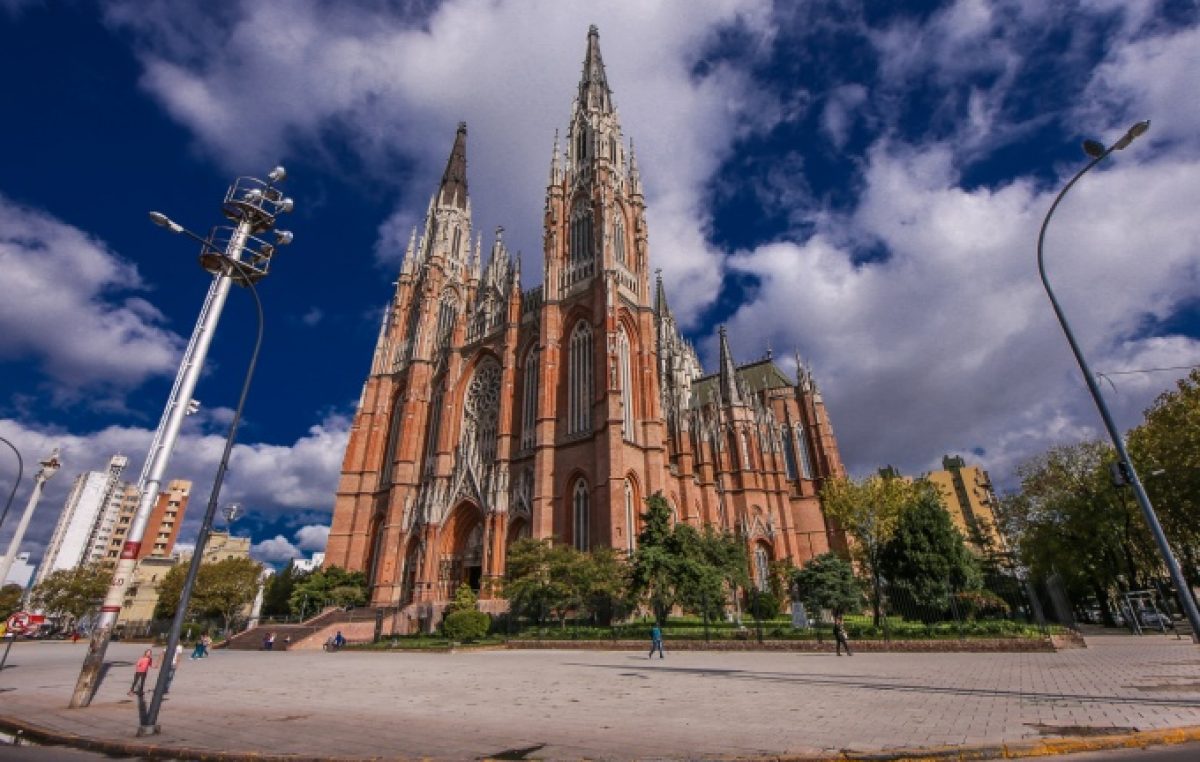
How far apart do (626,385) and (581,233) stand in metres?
13.6

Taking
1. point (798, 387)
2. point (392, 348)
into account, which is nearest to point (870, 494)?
point (798, 387)

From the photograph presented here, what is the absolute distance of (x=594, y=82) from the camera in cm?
4859

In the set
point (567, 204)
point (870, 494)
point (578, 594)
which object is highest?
point (567, 204)

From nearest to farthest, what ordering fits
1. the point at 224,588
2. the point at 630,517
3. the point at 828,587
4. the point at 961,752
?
the point at 961,752, the point at 828,587, the point at 630,517, the point at 224,588

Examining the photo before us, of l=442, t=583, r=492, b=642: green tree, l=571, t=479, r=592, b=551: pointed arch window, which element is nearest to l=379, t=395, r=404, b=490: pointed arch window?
l=571, t=479, r=592, b=551: pointed arch window

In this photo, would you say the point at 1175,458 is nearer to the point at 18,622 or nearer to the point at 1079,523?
the point at 1079,523

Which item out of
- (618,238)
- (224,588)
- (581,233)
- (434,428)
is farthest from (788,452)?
(224,588)

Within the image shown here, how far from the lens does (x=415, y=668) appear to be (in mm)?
15531

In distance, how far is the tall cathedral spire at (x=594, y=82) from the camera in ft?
154

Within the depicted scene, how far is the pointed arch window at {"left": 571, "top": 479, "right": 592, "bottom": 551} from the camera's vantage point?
31.0 m

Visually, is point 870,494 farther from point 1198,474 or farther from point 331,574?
point 331,574

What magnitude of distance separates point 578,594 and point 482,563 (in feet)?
35.2

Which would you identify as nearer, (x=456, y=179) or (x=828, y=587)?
(x=828, y=587)

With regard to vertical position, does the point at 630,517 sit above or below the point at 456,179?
below
